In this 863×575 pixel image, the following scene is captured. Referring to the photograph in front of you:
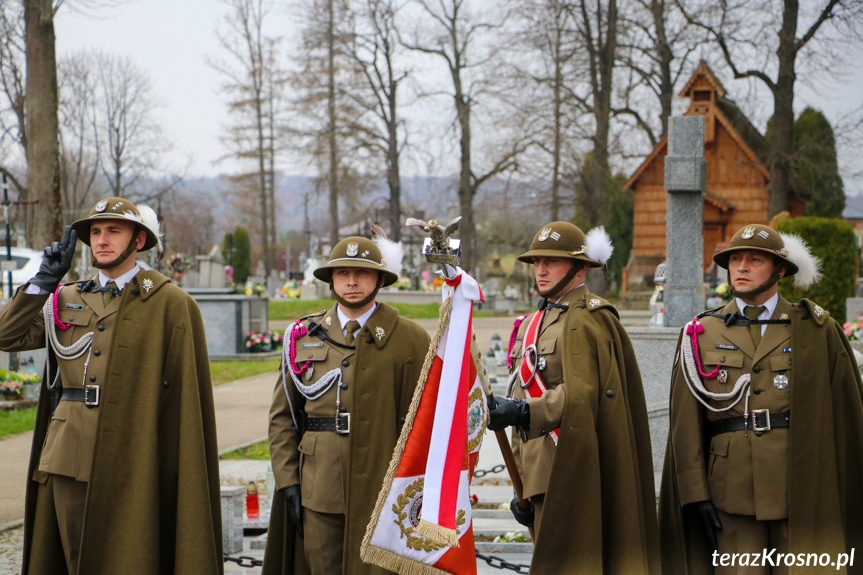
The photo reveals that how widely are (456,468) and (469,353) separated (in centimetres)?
54

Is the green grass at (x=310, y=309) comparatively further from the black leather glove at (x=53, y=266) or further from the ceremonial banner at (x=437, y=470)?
the ceremonial banner at (x=437, y=470)

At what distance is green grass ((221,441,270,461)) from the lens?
1008cm

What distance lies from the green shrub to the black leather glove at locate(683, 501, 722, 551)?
12.5 metres

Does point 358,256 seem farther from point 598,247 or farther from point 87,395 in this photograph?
point 87,395

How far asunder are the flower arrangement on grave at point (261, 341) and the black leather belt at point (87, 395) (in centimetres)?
1557

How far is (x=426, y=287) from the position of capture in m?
39.3

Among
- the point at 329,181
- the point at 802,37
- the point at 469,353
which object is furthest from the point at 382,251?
the point at 329,181

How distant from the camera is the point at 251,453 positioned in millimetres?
10289

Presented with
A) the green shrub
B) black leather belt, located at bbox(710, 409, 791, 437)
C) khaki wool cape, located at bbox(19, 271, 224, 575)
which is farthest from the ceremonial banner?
the green shrub

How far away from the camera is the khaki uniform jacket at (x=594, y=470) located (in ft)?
14.7

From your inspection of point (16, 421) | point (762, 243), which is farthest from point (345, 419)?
point (16, 421)

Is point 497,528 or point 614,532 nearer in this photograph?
point 614,532

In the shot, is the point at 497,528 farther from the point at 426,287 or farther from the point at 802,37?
the point at 426,287

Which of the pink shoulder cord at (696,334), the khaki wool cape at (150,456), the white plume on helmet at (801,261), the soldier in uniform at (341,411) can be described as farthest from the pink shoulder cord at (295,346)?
the white plume on helmet at (801,261)
